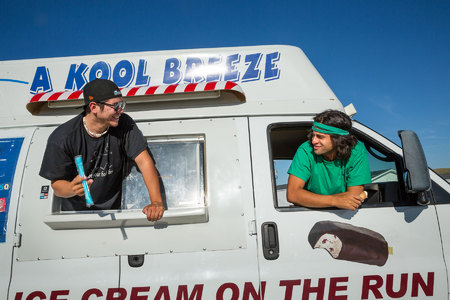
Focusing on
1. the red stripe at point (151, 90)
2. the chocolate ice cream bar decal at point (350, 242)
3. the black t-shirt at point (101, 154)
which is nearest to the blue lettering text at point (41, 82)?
the black t-shirt at point (101, 154)

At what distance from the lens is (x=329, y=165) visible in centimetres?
231

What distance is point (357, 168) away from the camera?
2.25 m

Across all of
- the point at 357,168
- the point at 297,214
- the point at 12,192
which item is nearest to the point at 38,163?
the point at 12,192

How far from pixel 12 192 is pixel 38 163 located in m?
0.27

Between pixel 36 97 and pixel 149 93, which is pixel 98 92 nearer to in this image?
pixel 149 93

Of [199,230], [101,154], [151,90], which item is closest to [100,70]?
[151,90]

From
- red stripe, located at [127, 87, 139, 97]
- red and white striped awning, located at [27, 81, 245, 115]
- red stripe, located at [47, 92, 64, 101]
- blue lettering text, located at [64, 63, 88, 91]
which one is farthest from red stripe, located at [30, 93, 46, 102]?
red stripe, located at [127, 87, 139, 97]

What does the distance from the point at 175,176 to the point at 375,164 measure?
6.04 ft

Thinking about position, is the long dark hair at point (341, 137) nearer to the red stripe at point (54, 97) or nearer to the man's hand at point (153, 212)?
the man's hand at point (153, 212)

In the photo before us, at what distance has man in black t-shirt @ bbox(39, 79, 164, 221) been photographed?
210cm

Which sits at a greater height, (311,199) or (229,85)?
(229,85)

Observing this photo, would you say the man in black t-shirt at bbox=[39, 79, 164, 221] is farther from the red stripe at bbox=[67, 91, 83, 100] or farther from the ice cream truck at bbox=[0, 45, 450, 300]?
the red stripe at bbox=[67, 91, 83, 100]

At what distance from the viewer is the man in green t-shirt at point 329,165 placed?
221cm

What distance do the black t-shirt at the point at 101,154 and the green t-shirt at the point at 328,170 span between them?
48.7 inches
